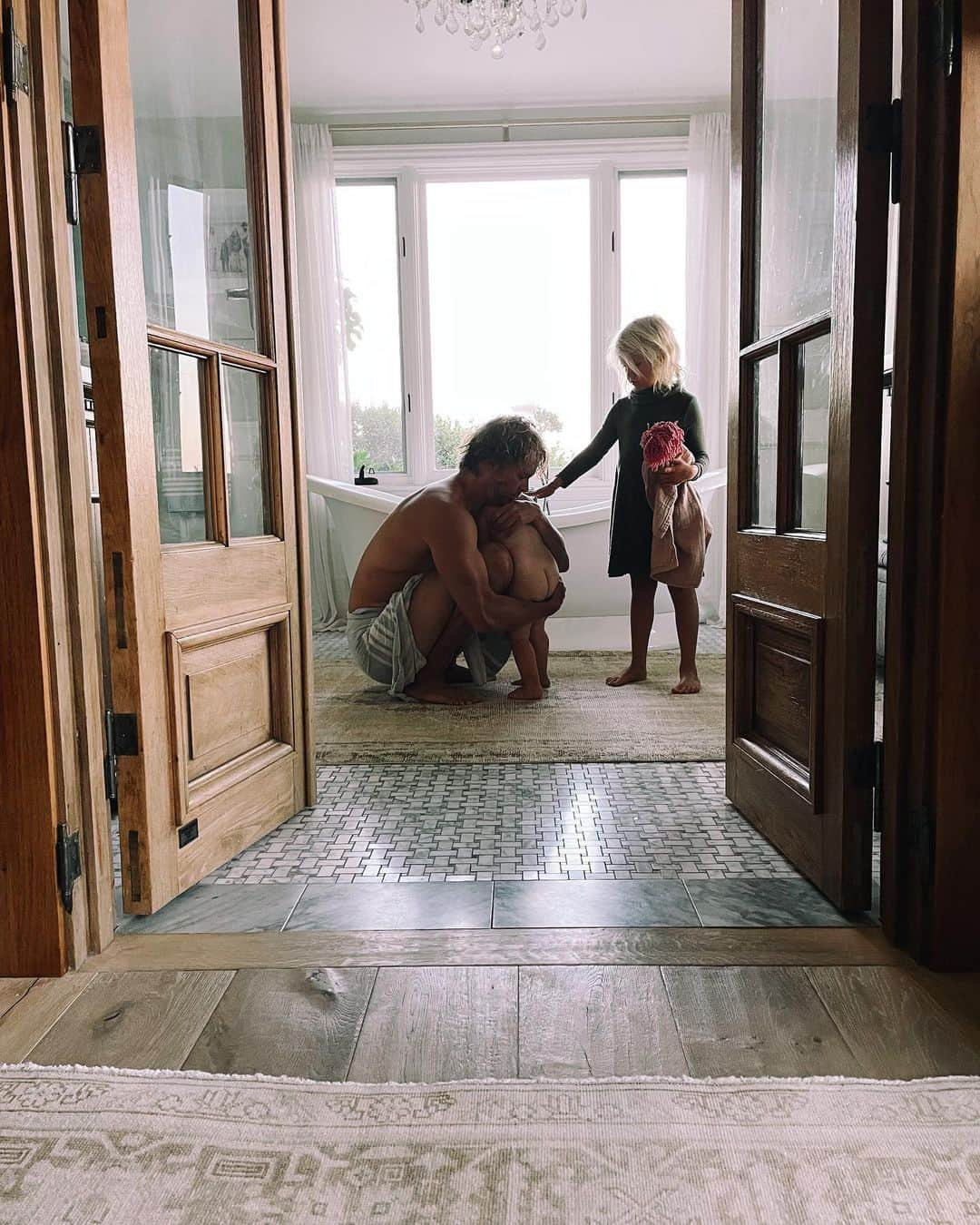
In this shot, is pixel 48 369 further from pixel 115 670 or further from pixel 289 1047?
pixel 289 1047

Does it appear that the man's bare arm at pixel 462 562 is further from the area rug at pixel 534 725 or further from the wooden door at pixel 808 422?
the wooden door at pixel 808 422

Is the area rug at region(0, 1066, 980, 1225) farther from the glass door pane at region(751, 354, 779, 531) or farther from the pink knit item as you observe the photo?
the pink knit item

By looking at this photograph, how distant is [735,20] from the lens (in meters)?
1.92

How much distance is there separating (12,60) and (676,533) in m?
2.43

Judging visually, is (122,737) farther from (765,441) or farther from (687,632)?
(687,632)

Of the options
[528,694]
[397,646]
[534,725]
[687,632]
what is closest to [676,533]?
[687,632]

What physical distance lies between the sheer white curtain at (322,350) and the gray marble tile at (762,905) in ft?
11.8

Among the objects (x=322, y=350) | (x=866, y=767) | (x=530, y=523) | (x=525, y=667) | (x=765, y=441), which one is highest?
(x=322, y=350)

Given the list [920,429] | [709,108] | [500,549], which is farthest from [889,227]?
[709,108]

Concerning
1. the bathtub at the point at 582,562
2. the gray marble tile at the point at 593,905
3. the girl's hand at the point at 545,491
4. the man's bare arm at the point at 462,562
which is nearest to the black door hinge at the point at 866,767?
the gray marble tile at the point at 593,905

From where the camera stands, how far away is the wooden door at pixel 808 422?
4.63ft

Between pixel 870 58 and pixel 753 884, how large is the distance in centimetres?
132

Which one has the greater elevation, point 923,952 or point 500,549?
point 500,549

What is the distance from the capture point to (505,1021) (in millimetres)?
1191
